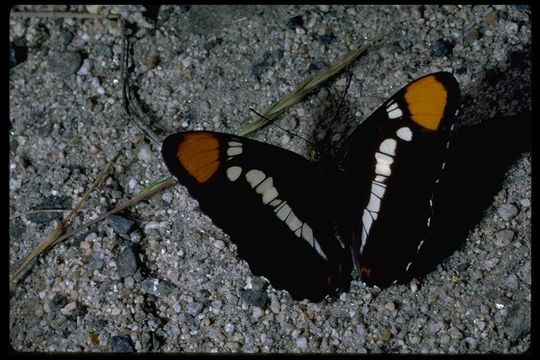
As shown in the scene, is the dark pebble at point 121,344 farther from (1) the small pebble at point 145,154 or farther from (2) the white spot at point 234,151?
(2) the white spot at point 234,151

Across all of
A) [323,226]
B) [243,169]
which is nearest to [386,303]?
[323,226]

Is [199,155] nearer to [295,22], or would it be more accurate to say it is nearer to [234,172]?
[234,172]

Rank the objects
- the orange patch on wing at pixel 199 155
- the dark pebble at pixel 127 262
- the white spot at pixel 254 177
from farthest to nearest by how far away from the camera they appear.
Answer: the dark pebble at pixel 127 262 < the white spot at pixel 254 177 < the orange patch on wing at pixel 199 155

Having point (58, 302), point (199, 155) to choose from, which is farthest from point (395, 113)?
point (58, 302)

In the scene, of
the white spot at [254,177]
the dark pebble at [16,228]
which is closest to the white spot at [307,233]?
the white spot at [254,177]

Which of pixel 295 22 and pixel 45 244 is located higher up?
pixel 295 22

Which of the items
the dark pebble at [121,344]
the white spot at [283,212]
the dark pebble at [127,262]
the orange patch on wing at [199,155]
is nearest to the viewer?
the orange patch on wing at [199,155]
